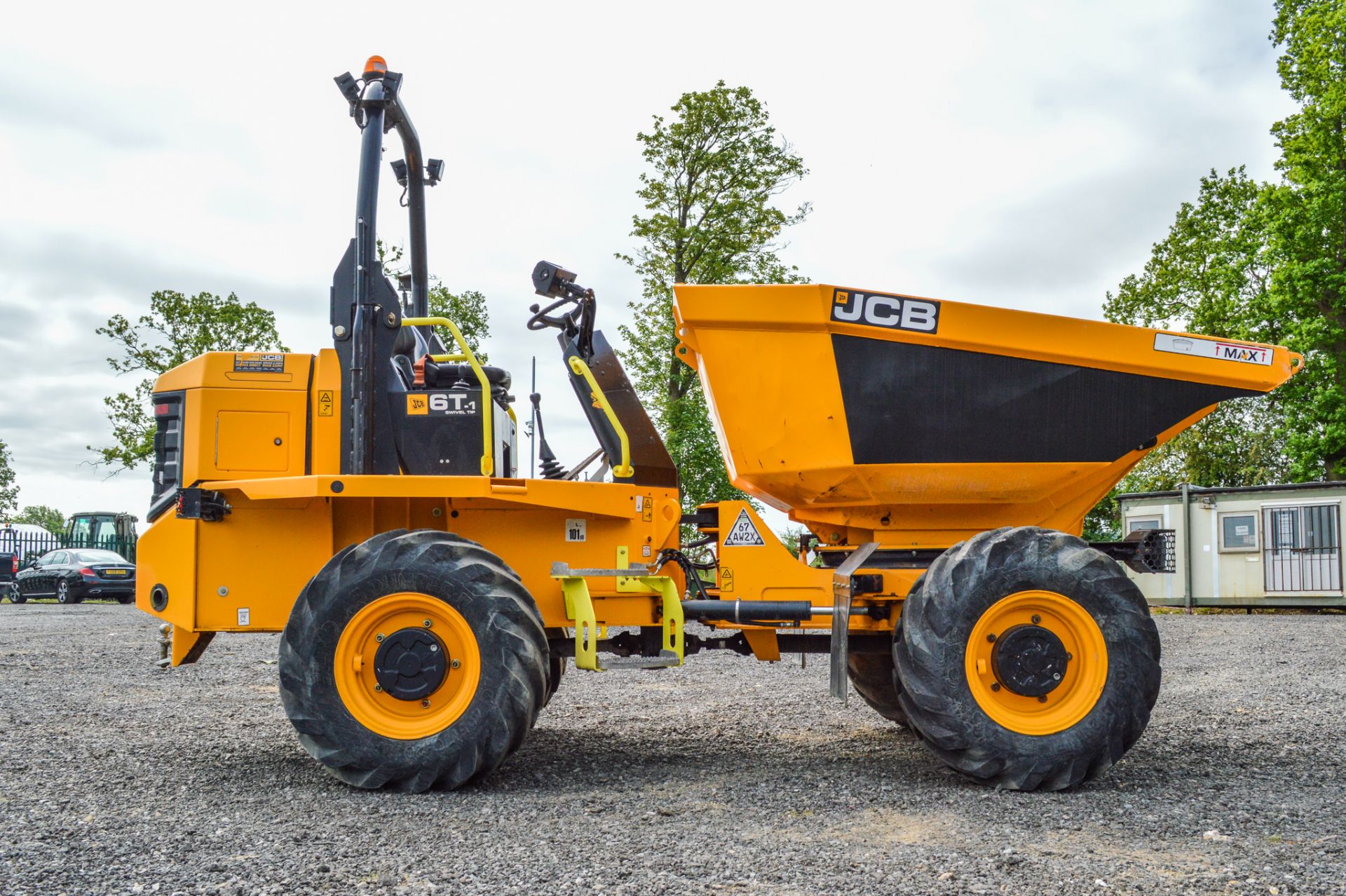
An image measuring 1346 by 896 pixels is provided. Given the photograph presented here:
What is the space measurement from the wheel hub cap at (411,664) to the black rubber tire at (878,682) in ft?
8.94

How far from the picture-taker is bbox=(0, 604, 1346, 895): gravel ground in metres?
3.77

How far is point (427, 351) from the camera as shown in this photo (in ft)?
20.5

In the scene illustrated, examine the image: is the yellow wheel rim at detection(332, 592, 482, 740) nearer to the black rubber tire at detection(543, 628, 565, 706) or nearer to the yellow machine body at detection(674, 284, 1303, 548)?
the black rubber tire at detection(543, 628, 565, 706)

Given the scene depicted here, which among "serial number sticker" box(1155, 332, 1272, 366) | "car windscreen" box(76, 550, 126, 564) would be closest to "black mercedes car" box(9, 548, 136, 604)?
"car windscreen" box(76, 550, 126, 564)

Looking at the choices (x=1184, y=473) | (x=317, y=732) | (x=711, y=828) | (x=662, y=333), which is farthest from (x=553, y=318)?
(x=1184, y=473)

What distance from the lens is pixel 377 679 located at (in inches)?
203

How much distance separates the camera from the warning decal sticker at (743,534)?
5879 mm

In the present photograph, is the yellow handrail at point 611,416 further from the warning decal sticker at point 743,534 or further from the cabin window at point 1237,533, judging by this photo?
the cabin window at point 1237,533

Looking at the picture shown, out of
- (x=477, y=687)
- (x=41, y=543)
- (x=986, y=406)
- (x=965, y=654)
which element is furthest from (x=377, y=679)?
(x=41, y=543)

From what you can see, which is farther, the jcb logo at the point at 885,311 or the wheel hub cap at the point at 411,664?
the jcb logo at the point at 885,311

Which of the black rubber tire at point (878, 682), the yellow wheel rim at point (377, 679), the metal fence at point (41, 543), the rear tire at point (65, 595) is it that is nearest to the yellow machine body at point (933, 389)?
the black rubber tire at point (878, 682)

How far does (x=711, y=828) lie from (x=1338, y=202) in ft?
85.7

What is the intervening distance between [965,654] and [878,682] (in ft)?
5.20

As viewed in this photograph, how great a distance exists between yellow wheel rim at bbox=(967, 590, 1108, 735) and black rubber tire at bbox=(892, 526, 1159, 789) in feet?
0.12
